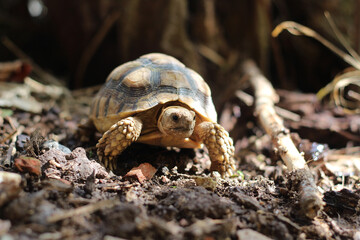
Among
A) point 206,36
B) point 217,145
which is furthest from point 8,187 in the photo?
point 206,36

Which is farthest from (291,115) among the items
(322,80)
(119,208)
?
(119,208)

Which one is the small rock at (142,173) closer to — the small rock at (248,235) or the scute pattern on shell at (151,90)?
the scute pattern on shell at (151,90)

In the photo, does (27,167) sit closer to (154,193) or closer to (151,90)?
(154,193)

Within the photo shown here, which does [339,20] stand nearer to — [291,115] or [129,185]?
[291,115]

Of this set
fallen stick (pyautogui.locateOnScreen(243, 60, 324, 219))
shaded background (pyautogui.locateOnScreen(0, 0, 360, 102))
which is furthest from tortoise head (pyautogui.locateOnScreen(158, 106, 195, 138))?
shaded background (pyautogui.locateOnScreen(0, 0, 360, 102))

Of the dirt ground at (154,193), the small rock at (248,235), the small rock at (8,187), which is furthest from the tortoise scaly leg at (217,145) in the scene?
the small rock at (8,187)

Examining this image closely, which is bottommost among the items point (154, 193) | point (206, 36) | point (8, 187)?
point (8, 187)

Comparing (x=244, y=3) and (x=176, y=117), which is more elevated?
(x=244, y=3)
